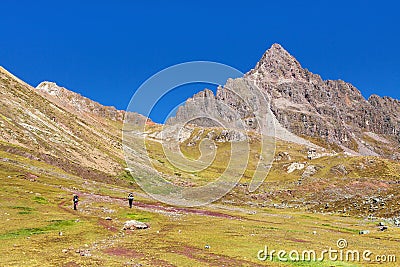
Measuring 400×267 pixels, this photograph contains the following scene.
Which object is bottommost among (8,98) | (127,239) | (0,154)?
(127,239)

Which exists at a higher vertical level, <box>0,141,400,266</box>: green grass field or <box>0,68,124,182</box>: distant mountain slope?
<box>0,68,124,182</box>: distant mountain slope

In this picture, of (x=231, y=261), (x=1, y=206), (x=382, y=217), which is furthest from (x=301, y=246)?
(x=382, y=217)

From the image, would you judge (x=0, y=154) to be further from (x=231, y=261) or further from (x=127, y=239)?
(x=231, y=261)

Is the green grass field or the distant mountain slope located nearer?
the green grass field

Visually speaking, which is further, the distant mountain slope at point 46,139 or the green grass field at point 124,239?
the distant mountain slope at point 46,139

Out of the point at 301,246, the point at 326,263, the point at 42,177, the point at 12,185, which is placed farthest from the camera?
the point at 42,177

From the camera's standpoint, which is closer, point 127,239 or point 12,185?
point 127,239

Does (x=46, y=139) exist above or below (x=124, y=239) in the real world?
above

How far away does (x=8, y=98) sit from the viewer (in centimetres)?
16138

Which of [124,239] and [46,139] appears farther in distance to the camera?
[46,139]

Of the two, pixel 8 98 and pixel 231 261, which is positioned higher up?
pixel 8 98

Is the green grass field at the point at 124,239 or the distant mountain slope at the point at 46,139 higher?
the distant mountain slope at the point at 46,139

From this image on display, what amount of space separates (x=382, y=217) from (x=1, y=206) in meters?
75.0

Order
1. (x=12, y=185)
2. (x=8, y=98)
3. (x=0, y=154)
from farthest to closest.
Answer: (x=8, y=98), (x=0, y=154), (x=12, y=185)
